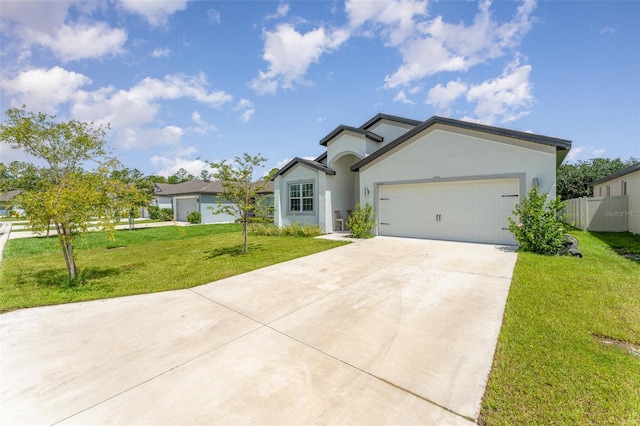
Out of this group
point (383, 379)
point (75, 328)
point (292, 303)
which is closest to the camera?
point (383, 379)

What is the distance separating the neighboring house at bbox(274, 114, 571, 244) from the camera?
8914 mm

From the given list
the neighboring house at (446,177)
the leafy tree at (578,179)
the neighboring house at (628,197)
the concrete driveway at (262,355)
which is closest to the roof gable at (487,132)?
the neighboring house at (446,177)

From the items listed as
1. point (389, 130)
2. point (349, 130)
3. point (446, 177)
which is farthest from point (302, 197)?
point (446, 177)

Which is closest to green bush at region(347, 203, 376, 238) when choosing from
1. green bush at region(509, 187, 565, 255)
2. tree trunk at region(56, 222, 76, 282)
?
green bush at region(509, 187, 565, 255)

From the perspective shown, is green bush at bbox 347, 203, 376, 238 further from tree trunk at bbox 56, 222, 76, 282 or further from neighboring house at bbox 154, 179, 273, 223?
neighboring house at bbox 154, 179, 273, 223

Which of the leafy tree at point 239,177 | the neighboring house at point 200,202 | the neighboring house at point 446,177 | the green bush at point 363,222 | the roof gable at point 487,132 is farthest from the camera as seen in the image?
the neighboring house at point 200,202

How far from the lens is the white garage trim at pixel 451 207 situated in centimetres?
941

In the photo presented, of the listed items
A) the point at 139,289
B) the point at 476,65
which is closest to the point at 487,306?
the point at 139,289

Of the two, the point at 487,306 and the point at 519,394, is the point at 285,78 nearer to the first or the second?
the point at 487,306

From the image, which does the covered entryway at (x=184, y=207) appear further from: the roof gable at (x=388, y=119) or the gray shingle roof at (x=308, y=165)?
the roof gable at (x=388, y=119)

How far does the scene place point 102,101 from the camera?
1188cm

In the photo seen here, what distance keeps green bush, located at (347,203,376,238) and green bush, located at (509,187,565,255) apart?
5.32 m

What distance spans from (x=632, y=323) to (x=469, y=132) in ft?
25.5

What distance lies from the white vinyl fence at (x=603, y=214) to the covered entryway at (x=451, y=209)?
25.4ft
